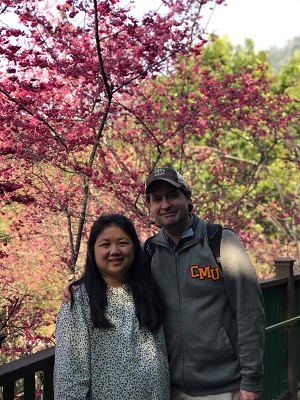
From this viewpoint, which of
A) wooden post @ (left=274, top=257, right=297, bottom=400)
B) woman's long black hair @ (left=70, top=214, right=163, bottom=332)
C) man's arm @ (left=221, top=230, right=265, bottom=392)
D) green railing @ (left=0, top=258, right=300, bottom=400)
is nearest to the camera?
woman's long black hair @ (left=70, top=214, right=163, bottom=332)

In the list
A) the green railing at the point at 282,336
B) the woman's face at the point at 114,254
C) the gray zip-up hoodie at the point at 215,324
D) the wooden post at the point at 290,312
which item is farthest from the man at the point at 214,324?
the wooden post at the point at 290,312

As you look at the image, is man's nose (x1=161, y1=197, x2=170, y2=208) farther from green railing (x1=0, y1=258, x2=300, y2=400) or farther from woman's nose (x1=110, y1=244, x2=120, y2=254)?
green railing (x1=0, y1=258, x2=300, y2=400)

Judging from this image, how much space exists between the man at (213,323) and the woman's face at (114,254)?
0.27 meters

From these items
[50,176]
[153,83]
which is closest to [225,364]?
[50,176]

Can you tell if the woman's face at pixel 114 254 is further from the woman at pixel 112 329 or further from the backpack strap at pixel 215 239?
the backpack strap at pixel 215 239

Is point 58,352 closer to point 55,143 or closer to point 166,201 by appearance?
point 166,201

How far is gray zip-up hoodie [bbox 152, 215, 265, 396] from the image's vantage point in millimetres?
2621

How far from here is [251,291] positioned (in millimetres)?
2652

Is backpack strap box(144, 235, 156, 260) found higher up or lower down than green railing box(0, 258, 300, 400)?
higher up

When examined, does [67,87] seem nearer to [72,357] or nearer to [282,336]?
[282,336]

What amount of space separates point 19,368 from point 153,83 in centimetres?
708

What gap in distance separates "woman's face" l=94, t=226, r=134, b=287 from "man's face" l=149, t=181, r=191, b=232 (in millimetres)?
275

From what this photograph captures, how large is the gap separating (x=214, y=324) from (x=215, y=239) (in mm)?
388

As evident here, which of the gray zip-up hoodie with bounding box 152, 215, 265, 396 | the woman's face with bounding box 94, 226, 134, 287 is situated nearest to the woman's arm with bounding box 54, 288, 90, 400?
the woman's face with bounding box 94, 226, 134, 287
